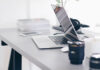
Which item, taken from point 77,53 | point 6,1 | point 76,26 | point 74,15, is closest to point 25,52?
point 77,53

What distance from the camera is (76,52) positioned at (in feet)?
3.94

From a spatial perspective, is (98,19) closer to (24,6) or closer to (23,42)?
(24,6)

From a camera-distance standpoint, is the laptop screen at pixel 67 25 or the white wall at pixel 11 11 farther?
the white wall at pixel 11 11

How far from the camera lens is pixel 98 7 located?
324 centimetres

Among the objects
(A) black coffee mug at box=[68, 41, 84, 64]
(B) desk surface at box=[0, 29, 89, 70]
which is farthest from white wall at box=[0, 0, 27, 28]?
(A) black coffee mug at box=[68, 41, 84, 64]

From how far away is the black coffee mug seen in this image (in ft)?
3.92

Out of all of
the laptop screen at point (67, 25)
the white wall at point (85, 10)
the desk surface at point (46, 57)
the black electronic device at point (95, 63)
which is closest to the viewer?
the black electronic device at point (95, 63)

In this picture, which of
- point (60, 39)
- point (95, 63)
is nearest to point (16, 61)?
point (60, 39)

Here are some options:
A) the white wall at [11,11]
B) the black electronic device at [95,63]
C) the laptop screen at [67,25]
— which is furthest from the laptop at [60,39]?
the white wall at [11,11]

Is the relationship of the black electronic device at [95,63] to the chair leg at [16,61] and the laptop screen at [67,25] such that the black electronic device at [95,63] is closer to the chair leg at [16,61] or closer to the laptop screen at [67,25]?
the laptop screen at [67,25]

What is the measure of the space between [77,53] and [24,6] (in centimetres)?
172

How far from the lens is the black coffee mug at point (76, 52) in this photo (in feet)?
3.92

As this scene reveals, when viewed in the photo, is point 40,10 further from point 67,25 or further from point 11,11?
point 67,25

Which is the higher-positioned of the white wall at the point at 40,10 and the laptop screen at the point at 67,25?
the white wall at the point at 40,10
